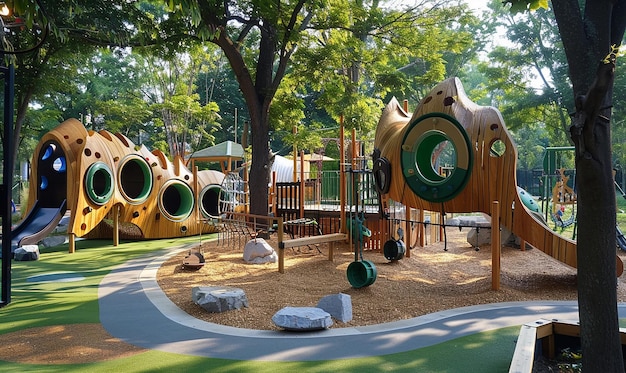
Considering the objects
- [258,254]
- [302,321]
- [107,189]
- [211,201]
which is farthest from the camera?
[211,201]

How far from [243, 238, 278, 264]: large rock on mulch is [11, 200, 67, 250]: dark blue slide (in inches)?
241

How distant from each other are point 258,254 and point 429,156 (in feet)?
14.2

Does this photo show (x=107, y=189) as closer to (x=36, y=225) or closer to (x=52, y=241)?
(x=36, y=225)

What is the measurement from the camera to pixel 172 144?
26469mm

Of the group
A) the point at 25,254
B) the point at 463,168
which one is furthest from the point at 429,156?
the point at 25,254

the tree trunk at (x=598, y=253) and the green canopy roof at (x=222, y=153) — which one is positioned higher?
the green canopy roof at (x=222, y=153)

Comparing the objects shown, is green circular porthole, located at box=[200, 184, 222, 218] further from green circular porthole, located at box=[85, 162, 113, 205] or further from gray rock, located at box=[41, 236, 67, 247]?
gray rock, located at box=[41, 236, 67, 247]

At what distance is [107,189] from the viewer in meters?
14.0

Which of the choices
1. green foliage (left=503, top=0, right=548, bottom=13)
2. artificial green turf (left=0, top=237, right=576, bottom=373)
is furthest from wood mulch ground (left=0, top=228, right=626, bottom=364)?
green foliage (left=503, top=0, right=548, bottom=13)

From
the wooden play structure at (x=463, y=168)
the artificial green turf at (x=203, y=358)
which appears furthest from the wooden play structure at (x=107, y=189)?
the wooden play structure at (x=463, y=168)

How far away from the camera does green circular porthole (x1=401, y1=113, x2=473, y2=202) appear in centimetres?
842

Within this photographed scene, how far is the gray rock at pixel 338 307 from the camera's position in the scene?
6.14 metres

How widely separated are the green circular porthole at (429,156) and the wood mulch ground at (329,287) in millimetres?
1734

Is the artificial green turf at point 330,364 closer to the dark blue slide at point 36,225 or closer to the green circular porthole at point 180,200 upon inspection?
the dark blue slide at point 36,225
